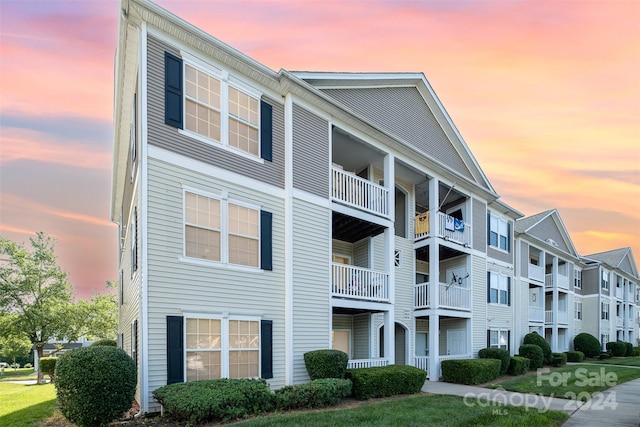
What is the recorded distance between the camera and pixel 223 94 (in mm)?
13039

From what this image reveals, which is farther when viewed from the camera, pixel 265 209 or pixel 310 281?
pixel 310 281

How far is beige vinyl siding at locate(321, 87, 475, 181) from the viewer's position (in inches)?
707

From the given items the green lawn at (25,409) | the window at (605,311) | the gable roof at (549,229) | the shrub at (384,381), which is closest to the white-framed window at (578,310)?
the window at (605,311)

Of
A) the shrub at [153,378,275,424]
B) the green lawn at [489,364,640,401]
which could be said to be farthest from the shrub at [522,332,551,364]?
the shrub at [153,378,275,424]

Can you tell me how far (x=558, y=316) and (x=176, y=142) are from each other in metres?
36.0

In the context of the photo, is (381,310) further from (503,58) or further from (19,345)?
(19,345)

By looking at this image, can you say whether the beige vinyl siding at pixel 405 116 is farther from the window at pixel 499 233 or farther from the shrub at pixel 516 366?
the shrub at pixel 516 366

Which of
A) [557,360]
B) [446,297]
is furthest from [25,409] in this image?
[557,360]

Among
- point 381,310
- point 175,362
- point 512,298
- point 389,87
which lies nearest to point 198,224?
point 175,362

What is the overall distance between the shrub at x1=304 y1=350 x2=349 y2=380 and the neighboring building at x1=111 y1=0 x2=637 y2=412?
32 cm

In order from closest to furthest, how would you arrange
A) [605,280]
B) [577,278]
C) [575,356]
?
[575,356] < [577,278] < [605,280]

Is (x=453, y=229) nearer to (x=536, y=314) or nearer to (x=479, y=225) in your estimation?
(x=479, y=225)

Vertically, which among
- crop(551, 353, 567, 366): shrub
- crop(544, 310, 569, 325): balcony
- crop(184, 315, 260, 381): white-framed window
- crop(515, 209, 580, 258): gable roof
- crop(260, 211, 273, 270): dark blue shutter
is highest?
crop(515, 209, 580, 258): gable roof

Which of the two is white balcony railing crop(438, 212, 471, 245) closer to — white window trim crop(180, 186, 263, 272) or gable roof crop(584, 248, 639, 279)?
white window trim crop(180, 186, 263, 272)
